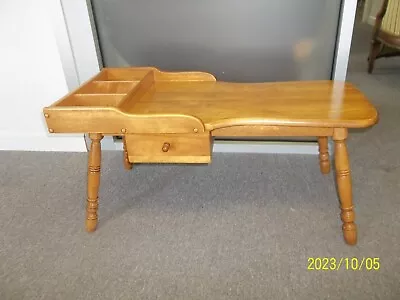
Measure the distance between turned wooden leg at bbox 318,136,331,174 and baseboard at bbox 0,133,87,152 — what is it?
3.47 feet

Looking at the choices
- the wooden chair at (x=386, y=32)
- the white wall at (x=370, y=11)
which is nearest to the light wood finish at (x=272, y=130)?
the wooden chair at (x=386, y=32)

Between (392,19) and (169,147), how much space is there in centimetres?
214

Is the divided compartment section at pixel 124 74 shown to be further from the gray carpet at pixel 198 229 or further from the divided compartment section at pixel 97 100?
the gray carpet at pixel 198 229

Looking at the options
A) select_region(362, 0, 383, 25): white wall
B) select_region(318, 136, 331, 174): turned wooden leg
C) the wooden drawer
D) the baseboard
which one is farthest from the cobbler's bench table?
select_region(362, 0, 383, 25): white wall

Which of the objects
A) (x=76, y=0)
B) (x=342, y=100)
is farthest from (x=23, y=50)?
(x=342, y=100)

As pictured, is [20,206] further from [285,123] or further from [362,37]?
[362,37]

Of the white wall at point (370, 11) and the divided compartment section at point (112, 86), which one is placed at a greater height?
the divided compartment section at point (112, 86)

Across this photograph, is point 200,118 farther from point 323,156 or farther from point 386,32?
point 386,32

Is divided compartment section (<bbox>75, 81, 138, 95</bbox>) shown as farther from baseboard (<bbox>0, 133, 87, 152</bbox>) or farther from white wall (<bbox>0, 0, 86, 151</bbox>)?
baseboard (<bbox>0, 133, 87, 152</bbox>)

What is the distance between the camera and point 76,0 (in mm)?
1362

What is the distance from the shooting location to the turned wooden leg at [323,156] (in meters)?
1.38

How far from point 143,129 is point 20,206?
672mm

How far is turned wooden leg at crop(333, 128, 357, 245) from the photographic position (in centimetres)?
98

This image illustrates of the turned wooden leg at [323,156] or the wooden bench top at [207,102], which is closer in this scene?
the wooden bench top at [207,102]
